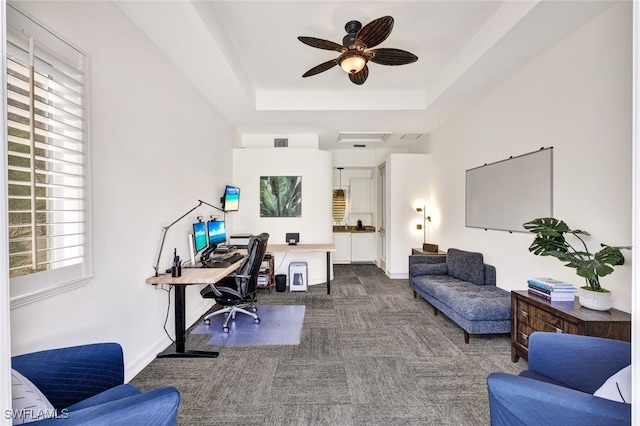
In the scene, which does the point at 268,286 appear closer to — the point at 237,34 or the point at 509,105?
the point at 237,34

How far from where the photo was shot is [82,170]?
1783 mm

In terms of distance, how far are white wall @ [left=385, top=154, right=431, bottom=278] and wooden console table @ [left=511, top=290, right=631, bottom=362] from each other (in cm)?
304

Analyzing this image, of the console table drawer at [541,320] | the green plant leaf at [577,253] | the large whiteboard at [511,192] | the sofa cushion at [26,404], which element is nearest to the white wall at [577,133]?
the large whiteboard at [511,192]

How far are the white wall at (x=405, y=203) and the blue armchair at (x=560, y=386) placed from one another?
407 cm

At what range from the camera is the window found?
135cm

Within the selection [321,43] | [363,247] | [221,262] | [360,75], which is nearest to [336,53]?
[360,75]

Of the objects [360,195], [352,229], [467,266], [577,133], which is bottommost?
[467,266]

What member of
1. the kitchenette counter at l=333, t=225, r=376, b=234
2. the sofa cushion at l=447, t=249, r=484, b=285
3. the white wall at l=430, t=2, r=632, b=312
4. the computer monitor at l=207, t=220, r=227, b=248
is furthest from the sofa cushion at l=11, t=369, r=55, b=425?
the kitchenette counter at l=333, t=225, r=376, b=234

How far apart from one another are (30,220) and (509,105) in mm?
4283

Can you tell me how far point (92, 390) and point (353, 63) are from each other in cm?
295

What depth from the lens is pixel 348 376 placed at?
7.50ft

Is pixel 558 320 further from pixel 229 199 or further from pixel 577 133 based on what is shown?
pixel 229 199

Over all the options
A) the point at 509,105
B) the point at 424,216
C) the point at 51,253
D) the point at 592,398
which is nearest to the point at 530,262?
the point at 509,105

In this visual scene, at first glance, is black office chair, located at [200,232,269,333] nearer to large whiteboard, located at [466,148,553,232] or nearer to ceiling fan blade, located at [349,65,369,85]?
ceiling fan blade, located at [349,65,369,85]
